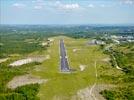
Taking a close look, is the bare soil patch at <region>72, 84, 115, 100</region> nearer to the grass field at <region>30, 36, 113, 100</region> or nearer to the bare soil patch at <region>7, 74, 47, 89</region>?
the grass field at <region>30, 36, 113, 100</region>

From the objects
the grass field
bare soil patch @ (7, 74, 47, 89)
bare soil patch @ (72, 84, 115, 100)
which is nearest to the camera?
bare soil patch @ (72, 84, 115, 100)

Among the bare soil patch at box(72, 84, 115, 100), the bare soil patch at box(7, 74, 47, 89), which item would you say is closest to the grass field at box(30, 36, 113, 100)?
the bare soil patch at box(72, 84, 115, 100)

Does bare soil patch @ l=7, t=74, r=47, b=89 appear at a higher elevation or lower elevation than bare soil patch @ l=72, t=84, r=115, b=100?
higher

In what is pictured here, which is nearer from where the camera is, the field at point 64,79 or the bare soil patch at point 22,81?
the field at point 64,79

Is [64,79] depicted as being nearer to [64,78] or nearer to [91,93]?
[64,78]

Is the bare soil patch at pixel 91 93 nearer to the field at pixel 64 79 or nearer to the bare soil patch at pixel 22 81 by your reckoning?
the field at pixel 64 79

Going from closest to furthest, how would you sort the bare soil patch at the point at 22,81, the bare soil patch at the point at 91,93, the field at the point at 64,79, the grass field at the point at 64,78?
the bare soil patch at the point at 91,93 < the field at the point at 64,79 < the grass field at the point at 64,78 < the bare soil patch at the point at 22,81

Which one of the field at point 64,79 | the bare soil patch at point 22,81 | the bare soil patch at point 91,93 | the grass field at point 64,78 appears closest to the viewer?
the bare soil patch at point 91,93

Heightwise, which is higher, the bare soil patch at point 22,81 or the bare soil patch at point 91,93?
the bare soil patch at point 22,81

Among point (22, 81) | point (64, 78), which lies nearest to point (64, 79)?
point (64, 78)

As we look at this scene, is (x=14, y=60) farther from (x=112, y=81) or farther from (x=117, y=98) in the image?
(x=117, y=98)

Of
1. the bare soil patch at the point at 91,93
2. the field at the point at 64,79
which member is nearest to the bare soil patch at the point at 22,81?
the field at the point at 64,79
